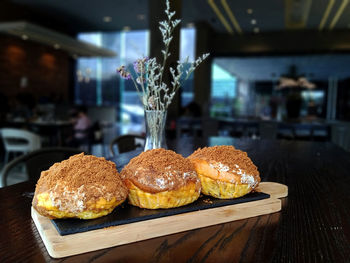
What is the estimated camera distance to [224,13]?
24.3 ft

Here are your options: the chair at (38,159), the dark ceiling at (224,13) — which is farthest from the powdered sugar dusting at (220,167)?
the dark ceiling at (224,13)

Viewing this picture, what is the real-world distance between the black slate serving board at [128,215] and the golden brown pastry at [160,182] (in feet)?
0.06

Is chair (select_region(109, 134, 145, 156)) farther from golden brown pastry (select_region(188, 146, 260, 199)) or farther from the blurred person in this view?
the blurred person

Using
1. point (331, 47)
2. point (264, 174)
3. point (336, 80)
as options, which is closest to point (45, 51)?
point (331, 47)

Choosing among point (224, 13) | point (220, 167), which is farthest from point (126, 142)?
point (224, 13)

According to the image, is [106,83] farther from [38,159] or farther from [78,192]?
[78,192]

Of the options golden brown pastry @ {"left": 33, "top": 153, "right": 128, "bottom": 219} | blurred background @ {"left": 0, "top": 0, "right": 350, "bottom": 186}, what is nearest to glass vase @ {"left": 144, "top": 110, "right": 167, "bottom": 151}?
golden brown pastry @ {"left": 33, "top": 153, "right": 128, "bottom": 219}

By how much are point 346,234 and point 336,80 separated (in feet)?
56.5

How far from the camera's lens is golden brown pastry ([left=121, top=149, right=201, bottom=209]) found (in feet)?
2.14

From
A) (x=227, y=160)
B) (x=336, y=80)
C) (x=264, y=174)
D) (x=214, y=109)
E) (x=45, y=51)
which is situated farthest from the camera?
(x=336, y=80)

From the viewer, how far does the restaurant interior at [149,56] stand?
503cm

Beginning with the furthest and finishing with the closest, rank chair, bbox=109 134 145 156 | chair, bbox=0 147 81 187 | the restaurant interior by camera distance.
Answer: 1. the restaurant interior
2. chair, bbox=109 134 145 156
3. chair, bbox=0 147 81 187

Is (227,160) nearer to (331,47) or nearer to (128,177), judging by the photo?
(128,177)

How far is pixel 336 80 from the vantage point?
51.3 feet
